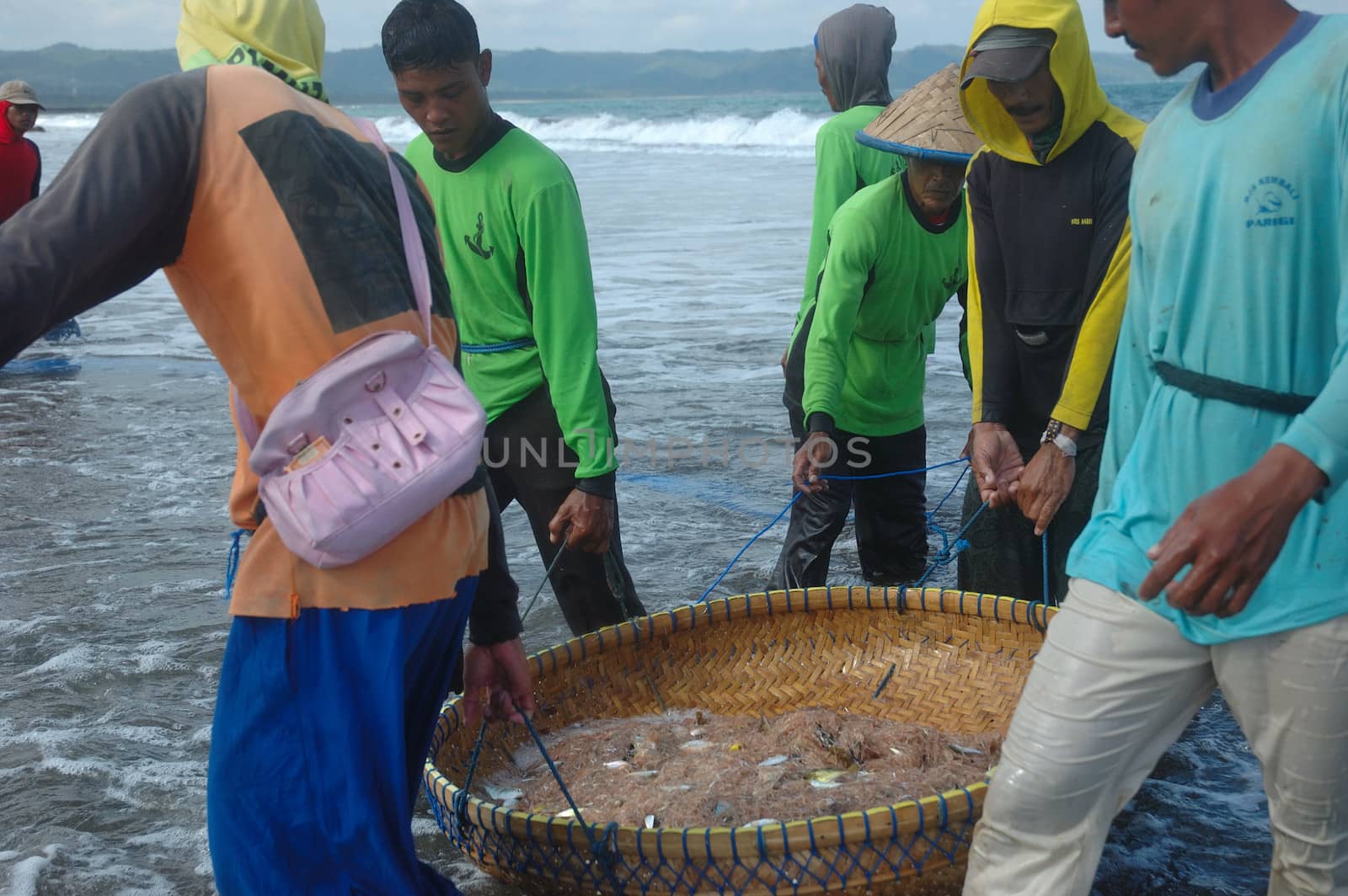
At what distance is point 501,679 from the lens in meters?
2.55

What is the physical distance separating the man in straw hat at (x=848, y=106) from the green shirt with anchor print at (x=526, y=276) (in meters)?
1.45

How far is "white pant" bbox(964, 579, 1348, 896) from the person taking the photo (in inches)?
77.1

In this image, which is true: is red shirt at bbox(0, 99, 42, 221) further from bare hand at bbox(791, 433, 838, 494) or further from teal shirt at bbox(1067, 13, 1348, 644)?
teal shirt at bbox(1067, 13, 1348, 644)

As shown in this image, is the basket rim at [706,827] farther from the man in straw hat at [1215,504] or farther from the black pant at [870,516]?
the black pant at [870,516]

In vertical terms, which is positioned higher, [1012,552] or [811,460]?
[811,460]

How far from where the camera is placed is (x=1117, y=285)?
342 centimetres

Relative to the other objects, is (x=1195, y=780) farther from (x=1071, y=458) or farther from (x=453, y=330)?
(x=453, y=330)

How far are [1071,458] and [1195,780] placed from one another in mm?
992

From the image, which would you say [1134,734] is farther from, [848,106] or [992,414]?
[848,106]

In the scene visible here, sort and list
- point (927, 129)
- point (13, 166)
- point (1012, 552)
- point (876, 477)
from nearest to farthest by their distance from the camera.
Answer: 1. point (1012, 552)
2. point (927, 129)
3. point (876, 477)
4. point (13, 166)

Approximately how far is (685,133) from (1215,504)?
1658 inches

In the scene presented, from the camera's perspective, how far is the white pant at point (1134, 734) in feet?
6.42

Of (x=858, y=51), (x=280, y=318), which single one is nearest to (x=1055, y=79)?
(x=858, y=51)

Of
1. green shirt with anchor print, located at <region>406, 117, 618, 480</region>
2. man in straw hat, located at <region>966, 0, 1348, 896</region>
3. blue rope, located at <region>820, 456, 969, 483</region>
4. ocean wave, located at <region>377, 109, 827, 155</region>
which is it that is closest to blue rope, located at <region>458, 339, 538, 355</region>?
green shirt with anchor print, located at <region>406, 117, 618, 480</region>
